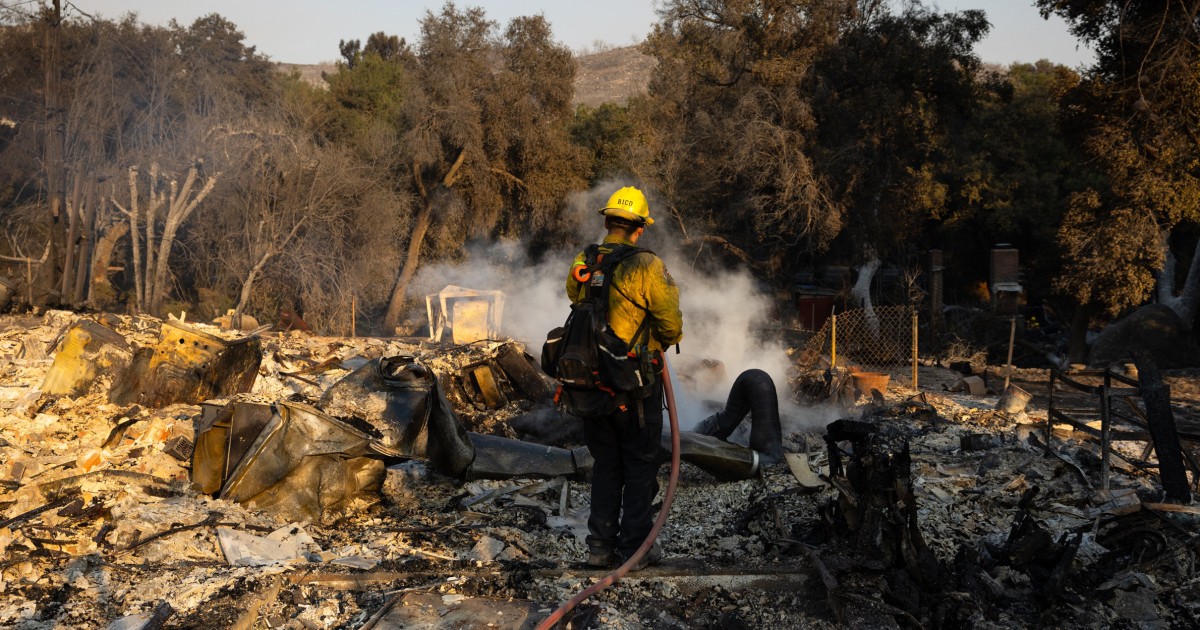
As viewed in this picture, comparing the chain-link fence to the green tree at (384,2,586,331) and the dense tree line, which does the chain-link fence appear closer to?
the dense tree line

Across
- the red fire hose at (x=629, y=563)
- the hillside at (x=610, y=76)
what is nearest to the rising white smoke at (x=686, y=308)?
the red fire hose at (x=629, y=563)

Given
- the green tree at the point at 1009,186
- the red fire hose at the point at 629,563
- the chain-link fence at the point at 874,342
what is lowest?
the chain-link fence at the point at 874,342

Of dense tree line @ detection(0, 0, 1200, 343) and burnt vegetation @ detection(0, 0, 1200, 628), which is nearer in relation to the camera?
burnt vegetation @ detection(0, 0, 1200, 628)

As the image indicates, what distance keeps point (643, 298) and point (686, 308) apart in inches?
444

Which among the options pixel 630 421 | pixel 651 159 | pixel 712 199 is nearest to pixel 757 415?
pixel 630 421

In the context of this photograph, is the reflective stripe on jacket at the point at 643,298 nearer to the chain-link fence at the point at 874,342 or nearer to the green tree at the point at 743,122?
the chain-link fence at the point at 874,342

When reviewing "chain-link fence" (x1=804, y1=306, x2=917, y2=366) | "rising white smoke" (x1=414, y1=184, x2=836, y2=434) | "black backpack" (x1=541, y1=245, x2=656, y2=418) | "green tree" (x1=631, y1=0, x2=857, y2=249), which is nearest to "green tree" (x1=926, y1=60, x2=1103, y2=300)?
"green tree" (x1=631, y1=0, x2=857, y2=249)

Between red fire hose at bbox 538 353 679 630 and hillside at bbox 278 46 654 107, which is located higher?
hillside at bbox 278 46 654 107

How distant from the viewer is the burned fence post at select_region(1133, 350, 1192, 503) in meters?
5.01

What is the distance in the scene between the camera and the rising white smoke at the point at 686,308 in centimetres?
1115

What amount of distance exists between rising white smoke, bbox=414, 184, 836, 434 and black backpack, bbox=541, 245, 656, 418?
524 cm

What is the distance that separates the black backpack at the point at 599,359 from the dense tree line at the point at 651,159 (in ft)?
46.9

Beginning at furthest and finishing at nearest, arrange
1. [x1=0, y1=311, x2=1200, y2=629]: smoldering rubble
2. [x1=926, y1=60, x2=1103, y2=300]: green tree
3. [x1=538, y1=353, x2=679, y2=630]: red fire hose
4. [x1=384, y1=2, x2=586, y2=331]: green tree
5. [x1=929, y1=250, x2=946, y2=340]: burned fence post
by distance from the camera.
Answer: [x1=384, y1=2, x2=586, y2=331]: green tree, [x1=926, y1=60, x2=1103, y2=300]: green tree, [x1=929, y1=250, x2=946, y2=340]: burned fence post, [x1=0, y1=311, x2=1200, y2=629]: smoldering rubble, [x1=538, y1=353, x2=679, y2=630]: red fire hose

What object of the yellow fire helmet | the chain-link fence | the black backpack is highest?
the yellow fire helmet
